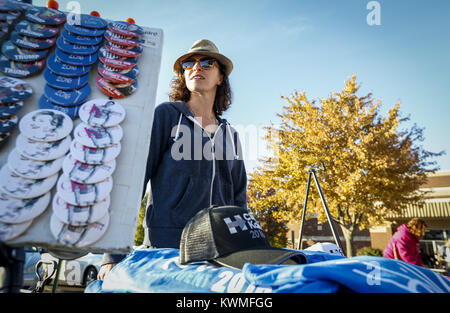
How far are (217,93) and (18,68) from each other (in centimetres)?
158

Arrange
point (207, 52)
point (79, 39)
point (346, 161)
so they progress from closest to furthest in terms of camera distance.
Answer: point (79, 39), point (207, 52), point (346, 161)

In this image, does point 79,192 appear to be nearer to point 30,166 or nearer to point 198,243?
point 30,166

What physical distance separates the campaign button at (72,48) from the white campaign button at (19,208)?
29.3 inches

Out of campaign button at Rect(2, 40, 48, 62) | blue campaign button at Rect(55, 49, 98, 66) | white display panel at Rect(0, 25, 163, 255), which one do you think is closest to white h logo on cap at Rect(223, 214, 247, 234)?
white display panel at Rect(0, 25, 163, 255)

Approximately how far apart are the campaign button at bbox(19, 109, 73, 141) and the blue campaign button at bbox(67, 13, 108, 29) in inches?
23.1

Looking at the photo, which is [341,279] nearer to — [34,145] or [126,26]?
[34,145]

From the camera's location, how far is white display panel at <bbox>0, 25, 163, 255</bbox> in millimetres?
938

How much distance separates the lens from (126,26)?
148 centimetres

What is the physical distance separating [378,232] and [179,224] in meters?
18.7

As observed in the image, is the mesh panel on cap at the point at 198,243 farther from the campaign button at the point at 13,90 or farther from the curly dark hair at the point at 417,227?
the curly dark hair at the point at 417,227

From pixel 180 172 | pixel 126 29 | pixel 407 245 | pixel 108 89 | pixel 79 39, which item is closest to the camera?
Result: pixel 108 89

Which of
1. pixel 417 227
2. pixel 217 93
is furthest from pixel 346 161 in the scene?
pixel 217 93

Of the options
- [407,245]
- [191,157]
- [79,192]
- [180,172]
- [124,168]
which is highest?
[191,157]

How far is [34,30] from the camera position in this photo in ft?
4.25
